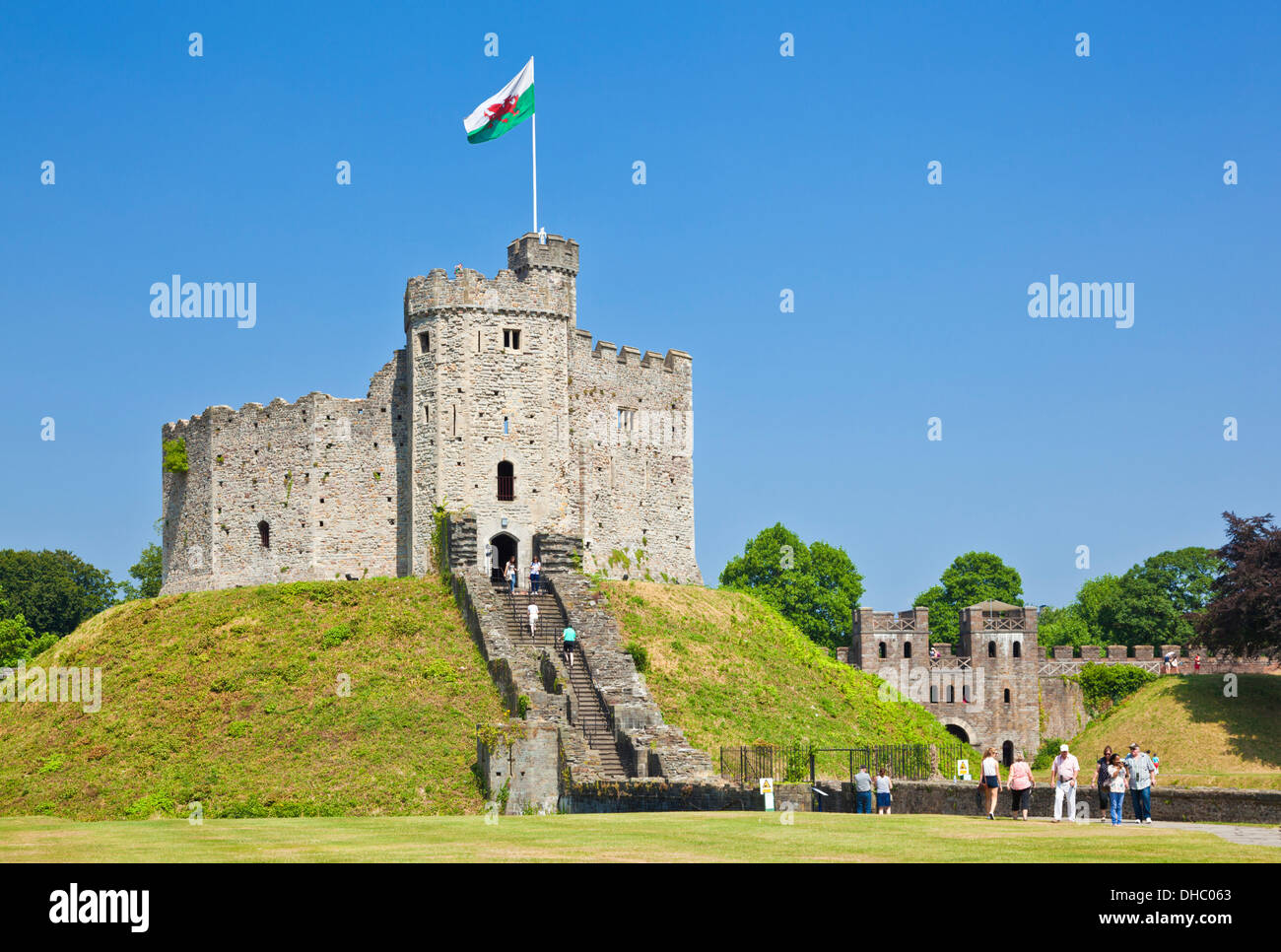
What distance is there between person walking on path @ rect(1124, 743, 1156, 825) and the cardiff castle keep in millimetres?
27913

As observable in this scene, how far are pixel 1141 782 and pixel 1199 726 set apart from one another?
44.1m

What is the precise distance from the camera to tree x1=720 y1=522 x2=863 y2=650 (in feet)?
358

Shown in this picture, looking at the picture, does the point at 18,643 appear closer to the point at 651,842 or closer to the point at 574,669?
the point at 574,669

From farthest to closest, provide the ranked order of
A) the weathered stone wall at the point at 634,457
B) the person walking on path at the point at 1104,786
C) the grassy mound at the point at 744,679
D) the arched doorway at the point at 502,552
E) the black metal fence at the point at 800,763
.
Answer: the weathered stone wall at the point at 634,457 < the arched doorway at the point at 502,552 < the grassy mound at the point at 744,679 < the black metal fence at the point at 800,763 < the person walking on path at the point at 1104,786

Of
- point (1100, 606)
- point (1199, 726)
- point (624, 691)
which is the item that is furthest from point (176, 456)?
point (1100, 606)

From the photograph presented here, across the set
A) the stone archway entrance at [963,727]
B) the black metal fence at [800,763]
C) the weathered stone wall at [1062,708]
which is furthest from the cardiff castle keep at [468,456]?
the weathered stone wall at [1062,708]

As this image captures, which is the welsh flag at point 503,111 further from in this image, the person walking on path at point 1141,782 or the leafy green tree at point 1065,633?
the leafy green tree at point 1065,633

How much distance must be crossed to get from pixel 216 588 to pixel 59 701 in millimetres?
13414

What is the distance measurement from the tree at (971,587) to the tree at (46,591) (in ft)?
210

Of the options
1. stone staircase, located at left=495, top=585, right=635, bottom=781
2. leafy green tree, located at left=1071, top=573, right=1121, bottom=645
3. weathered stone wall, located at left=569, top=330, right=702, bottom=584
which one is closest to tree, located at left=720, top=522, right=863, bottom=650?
leafy green tree, located at left=1071, top=573, right=1121, bottom=645

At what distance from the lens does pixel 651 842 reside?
936 inches

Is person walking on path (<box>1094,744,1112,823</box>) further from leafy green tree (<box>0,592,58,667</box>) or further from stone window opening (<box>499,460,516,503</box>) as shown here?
leafy green tree (<box>0,592,58,667</box>)

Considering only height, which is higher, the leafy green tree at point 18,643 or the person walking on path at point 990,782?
the leafy green tree at point 18,643

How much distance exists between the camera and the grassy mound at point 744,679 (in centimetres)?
4834
